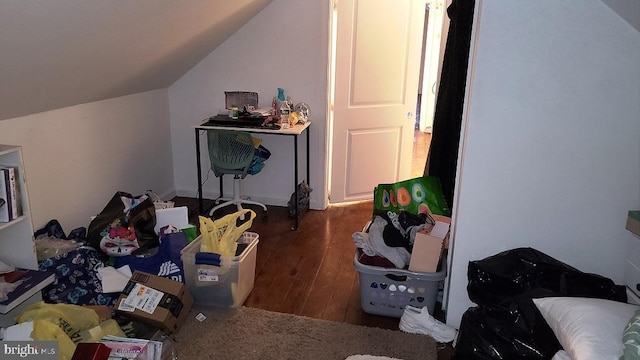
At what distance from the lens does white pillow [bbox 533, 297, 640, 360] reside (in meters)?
1.36

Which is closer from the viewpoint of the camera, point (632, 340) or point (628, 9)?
point (632, 340)

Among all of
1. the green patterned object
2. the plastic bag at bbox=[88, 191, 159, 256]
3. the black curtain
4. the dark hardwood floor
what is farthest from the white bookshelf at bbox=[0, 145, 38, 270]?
the green patterned object

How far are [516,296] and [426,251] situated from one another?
54cm

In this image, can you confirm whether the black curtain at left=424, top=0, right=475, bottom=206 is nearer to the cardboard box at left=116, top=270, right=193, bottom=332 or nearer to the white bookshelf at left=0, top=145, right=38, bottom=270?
the cardboard box at left=116, top=270, right=193, bottom=332

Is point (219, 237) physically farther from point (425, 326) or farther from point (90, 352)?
point (425, 326)

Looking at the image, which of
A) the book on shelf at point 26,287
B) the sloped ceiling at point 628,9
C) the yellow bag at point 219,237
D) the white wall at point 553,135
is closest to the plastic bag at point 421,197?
the white wall at point 553,135

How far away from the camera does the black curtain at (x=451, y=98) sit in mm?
2357

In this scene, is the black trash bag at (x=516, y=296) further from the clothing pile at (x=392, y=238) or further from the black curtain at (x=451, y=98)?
the black curtain at (x=451, y=98)

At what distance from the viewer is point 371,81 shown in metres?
3.75

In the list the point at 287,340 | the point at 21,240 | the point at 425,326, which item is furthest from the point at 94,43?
the point at 425,326

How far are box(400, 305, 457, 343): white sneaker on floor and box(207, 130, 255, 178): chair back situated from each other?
178 cm

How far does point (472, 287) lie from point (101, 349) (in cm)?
155

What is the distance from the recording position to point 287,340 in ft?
7.36

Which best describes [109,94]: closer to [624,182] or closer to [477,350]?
[477,350]
